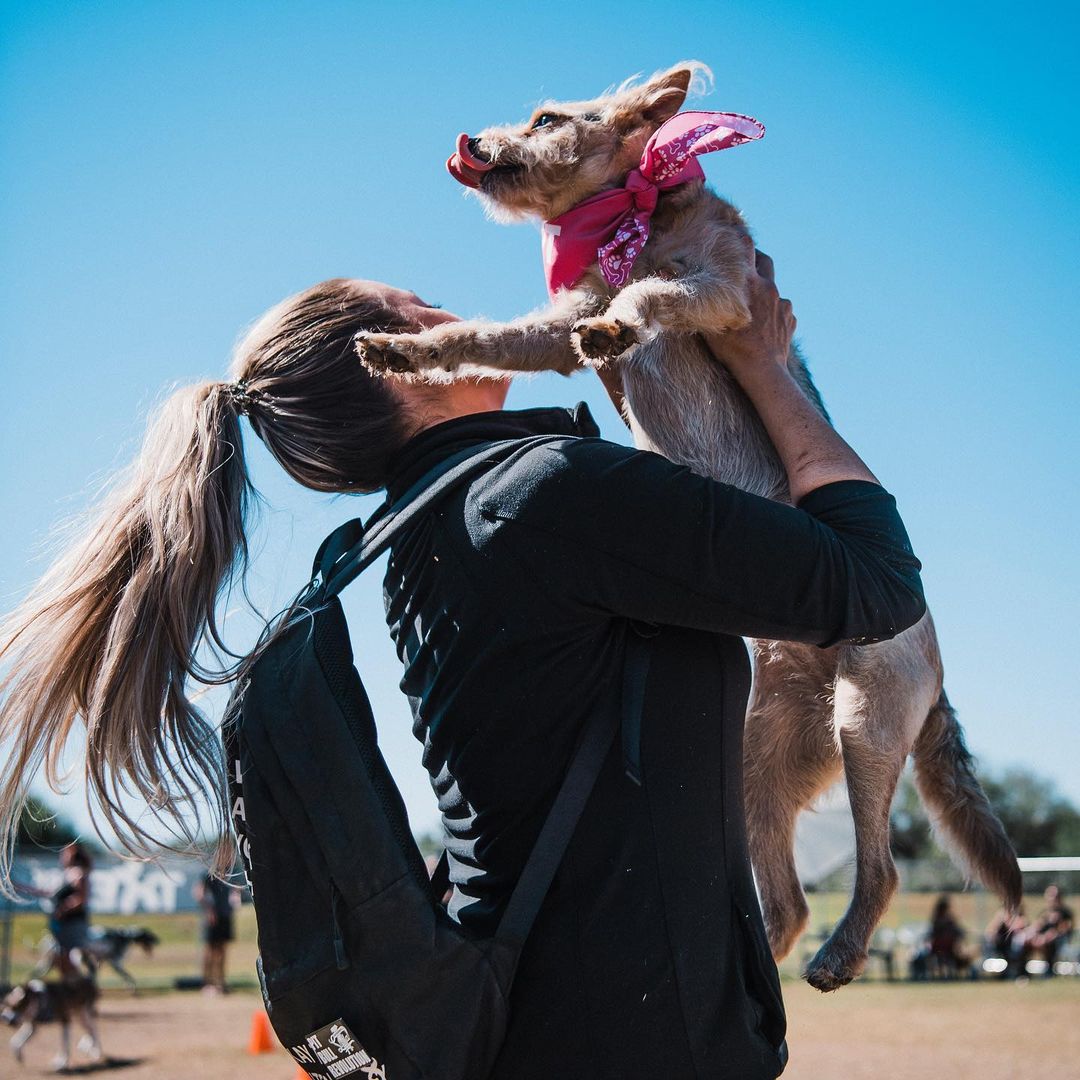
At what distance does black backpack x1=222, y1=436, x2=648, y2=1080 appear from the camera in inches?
72.6

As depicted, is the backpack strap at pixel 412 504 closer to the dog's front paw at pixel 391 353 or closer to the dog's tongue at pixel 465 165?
the dog's front paw at pixel 391 353

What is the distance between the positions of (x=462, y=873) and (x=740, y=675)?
62cm

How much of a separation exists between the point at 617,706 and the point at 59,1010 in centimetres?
1419

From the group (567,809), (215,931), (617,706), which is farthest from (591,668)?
(215,931)

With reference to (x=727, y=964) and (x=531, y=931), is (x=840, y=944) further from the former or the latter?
(x=531, y=931)

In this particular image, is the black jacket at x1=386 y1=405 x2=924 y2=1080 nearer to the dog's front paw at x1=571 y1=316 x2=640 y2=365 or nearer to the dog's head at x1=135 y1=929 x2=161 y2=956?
the dog's front paw at x1=571 y1=316 x2=640 y2=365

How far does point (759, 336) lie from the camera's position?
2908 millimetres

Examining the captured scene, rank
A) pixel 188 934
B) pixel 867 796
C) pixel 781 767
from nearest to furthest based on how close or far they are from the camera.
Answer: pixel 867 796 → pixel 781 767 → pixel 188 934

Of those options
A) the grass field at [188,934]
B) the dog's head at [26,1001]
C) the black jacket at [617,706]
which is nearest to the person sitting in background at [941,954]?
the grass field at [188,934]

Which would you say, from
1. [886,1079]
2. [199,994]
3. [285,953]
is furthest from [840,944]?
[199,994]

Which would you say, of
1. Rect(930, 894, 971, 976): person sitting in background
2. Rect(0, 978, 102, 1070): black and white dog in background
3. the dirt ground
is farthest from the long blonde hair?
Rect(930, 894, 971, 976): person sitting in background

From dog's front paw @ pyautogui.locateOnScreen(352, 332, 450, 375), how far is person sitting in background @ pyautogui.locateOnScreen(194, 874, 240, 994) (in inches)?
764

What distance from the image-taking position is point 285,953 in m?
1.95

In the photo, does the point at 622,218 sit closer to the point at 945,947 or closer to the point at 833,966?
the point at 833,966
